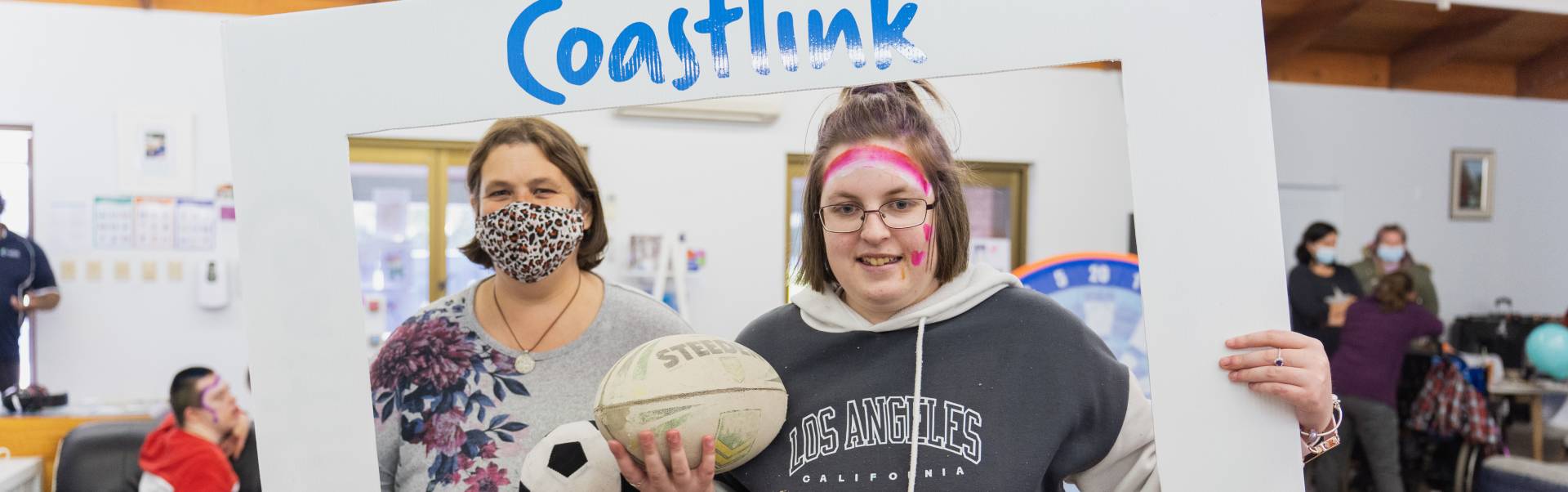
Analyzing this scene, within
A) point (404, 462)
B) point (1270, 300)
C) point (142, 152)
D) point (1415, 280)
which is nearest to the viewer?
point (1270, 300)

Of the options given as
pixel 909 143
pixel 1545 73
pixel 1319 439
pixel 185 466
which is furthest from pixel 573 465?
pixel 1545 73

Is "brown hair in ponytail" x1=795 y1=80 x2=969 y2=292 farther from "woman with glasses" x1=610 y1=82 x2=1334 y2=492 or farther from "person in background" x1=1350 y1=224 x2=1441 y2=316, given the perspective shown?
"person in background" x1=1350 y1=224 x2=1441 y2=316

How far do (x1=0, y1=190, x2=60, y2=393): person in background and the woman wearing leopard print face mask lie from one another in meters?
4.77

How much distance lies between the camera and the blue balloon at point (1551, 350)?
488cm

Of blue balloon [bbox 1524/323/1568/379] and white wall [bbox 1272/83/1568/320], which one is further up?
white wall [bbox 1272/83/1568/320]

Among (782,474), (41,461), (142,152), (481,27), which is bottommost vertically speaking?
(41,461)

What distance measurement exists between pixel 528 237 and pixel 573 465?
360 millimetres

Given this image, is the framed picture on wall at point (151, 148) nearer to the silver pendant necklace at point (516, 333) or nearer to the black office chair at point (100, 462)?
the black office chair at point (100, 462)

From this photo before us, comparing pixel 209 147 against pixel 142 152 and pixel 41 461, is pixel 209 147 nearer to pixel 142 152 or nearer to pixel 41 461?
pixel 142 152

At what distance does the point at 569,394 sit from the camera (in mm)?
1248

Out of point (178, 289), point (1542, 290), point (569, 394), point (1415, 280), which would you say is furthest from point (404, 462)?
point (1542, 290)

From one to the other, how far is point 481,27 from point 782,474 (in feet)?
2.17

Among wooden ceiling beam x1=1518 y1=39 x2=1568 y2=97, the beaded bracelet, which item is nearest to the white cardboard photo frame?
the beaded bracelet

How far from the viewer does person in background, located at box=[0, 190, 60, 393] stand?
452 cm
